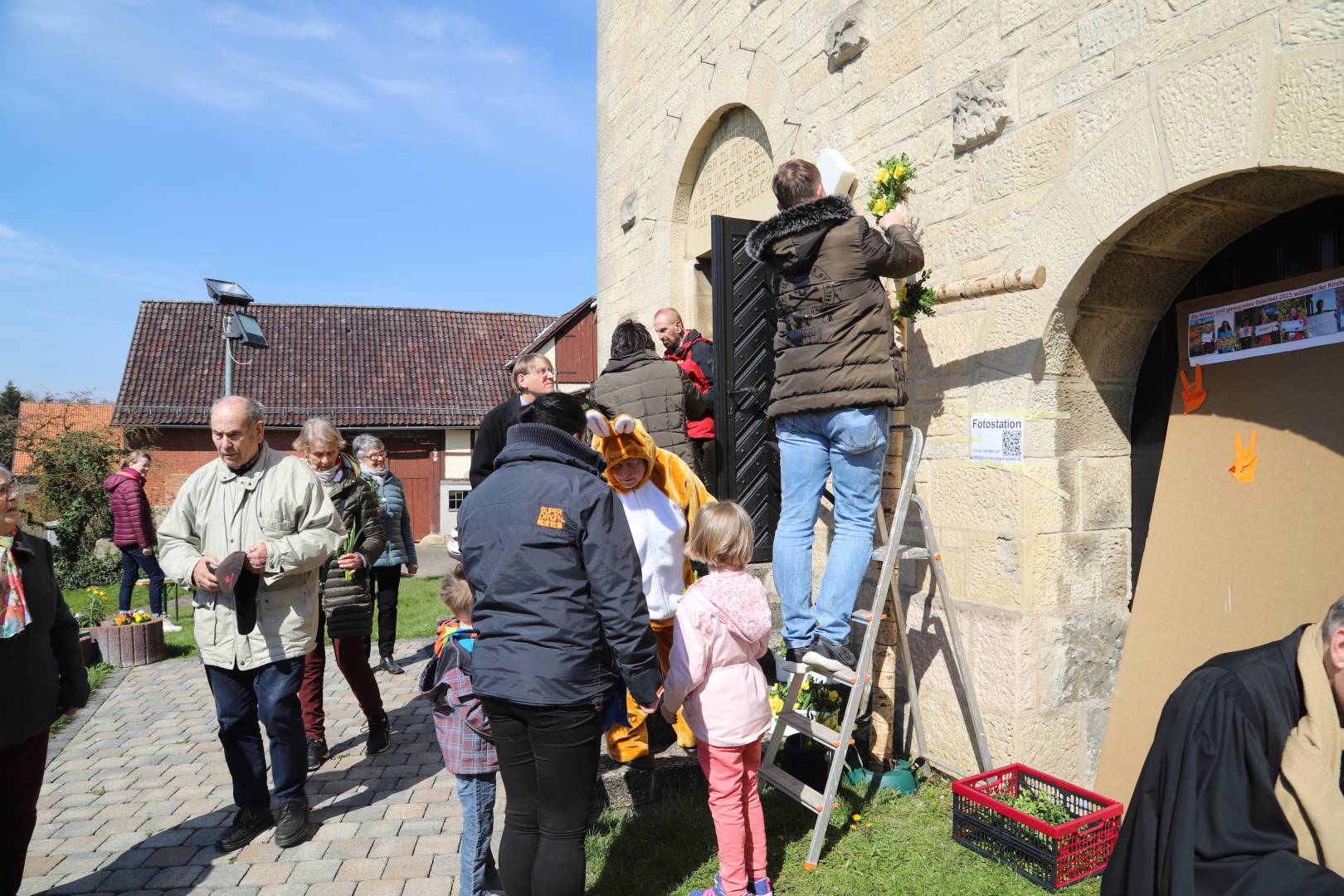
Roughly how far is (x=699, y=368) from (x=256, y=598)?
2874 millimetres

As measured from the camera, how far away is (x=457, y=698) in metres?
3.15

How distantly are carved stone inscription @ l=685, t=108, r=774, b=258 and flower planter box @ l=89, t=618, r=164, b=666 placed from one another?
6211 mm

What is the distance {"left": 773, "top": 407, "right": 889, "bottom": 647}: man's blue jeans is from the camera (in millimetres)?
3551

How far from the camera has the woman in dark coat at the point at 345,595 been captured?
4980 mm

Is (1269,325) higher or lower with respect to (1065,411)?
higher

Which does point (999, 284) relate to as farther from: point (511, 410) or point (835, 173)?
point (511, 410)

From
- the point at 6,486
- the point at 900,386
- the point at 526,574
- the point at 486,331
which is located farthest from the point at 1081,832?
the point at 486,331

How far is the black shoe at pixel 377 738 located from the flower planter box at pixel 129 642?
4.09 m

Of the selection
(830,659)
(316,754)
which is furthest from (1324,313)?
(316,754)

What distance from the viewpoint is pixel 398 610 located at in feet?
35.7

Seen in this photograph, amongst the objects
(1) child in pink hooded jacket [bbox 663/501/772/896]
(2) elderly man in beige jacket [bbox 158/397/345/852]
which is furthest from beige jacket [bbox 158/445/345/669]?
(1) child in pink hooded jacket [bbox 663/501/772/896]

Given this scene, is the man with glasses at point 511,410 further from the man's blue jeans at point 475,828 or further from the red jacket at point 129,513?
the red jacket at point 129,513

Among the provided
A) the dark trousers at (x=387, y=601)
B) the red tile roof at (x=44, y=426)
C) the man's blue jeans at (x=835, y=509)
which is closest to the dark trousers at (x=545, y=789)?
the man's blue jeans at (x=835, y=509)

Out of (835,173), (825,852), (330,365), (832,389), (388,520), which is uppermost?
(330,365)
